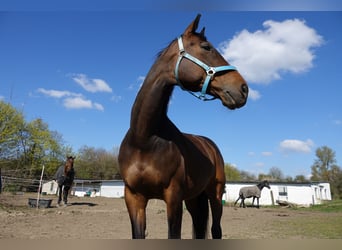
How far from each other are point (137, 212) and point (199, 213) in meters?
1.82

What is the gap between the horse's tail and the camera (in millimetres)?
4172

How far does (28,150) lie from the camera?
25656 millimetres

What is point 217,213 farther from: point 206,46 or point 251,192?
point 251,192

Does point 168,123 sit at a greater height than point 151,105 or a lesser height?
lesser

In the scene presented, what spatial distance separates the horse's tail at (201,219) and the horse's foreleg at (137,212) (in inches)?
67.8

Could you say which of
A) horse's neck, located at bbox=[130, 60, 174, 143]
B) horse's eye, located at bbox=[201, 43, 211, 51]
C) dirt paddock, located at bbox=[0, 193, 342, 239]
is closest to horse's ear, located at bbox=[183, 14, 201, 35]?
horse's eye, located at bbox=[201, 43, 211, 51]

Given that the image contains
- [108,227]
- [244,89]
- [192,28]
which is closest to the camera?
→ [244,89]

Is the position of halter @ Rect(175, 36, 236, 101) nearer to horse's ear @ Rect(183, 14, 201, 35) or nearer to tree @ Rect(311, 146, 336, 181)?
horse's ear @ Rect(183, 14, 201, 35)

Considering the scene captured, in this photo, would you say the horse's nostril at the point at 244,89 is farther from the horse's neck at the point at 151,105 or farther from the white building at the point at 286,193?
the white building at the point at 286,193

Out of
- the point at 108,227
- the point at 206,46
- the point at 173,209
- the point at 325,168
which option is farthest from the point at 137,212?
the point at 325,168

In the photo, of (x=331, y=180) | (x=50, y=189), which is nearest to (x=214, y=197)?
(x=50, y=189)

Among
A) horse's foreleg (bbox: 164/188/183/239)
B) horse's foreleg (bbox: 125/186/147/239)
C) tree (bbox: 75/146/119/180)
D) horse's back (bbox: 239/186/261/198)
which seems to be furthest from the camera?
tree (bbox: 75/146/119/180)

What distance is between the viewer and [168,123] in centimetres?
294

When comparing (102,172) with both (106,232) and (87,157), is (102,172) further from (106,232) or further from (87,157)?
(106,232)
